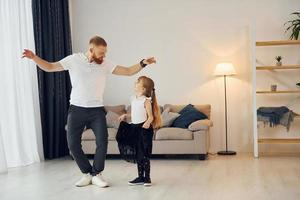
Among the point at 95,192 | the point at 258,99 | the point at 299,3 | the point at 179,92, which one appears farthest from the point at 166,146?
the point at 299,3

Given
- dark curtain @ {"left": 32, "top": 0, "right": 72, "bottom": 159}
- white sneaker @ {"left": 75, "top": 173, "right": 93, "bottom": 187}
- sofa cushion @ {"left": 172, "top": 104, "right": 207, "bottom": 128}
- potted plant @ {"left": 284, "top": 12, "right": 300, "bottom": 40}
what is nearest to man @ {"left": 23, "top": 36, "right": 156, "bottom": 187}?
white sneaker @ {"left": 75, "top": 173, "right": 93, "bottom": 187}

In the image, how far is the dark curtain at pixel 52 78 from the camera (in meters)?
6.46

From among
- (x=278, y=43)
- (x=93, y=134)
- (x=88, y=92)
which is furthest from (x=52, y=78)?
(x=278, y=43)

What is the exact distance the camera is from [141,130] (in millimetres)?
4512

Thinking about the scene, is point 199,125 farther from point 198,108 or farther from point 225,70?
point 225,70

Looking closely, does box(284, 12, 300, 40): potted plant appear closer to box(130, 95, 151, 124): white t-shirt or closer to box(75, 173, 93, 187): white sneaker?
box(130, 95, 151, 124): white t-shirt

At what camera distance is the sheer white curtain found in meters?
5.91

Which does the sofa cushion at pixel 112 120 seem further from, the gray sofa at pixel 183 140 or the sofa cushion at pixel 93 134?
the gray sofa at pixel 183 140

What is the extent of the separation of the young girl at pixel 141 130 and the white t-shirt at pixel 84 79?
38 centimetres

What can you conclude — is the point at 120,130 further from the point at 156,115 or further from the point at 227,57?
the point at 227,57

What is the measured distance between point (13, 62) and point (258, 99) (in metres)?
3.51

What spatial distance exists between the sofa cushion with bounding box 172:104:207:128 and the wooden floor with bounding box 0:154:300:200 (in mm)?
524

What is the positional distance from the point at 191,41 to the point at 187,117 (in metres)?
1.29

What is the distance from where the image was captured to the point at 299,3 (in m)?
6.61
